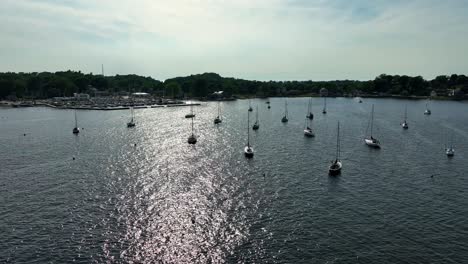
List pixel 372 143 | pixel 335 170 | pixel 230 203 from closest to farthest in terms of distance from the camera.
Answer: pixel 230 203
pixel 335 170
pixel 372 143

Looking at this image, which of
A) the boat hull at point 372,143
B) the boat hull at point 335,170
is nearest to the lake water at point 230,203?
the boat hull at point 335,170

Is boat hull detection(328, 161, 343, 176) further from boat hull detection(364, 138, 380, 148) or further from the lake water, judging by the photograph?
boat hull detection(364, 138, 380, 148)

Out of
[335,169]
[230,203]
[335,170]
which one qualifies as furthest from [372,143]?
[230,203]

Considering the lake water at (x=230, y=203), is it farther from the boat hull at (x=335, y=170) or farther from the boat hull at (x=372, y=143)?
the boat hull at (x=372, y=143)

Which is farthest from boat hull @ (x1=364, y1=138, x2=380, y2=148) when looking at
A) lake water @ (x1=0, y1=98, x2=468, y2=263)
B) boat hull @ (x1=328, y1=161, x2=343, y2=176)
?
boat hull @ (x1=328, y1=161, x2=343, y2=176)

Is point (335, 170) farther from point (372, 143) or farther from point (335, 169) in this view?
point (372, 143)

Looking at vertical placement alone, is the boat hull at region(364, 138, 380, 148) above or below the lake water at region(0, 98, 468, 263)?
above

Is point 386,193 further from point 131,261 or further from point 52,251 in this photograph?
point 52,251

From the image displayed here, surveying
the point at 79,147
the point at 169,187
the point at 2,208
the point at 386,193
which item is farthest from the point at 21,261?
the point at 79,147
